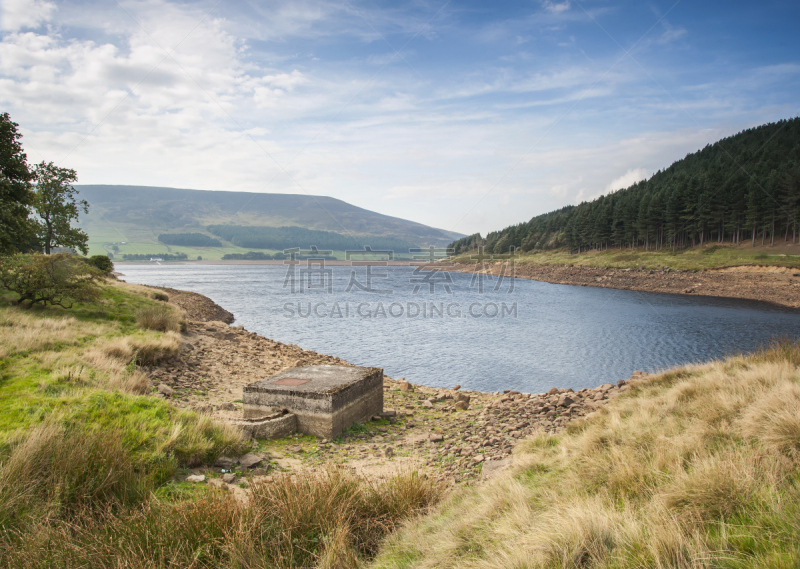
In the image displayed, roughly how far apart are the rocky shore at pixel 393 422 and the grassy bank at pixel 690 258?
48.6 meters

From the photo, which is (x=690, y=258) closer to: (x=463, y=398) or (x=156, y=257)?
(x=463, y=398)

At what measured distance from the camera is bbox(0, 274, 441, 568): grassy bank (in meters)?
4.00

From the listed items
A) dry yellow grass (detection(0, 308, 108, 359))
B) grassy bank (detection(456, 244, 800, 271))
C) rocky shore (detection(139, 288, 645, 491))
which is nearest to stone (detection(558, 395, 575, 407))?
rocky shore (detection(139, 288, 645, 491))

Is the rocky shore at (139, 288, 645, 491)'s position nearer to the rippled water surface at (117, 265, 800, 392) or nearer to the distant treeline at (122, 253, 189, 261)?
the rippled water surface at (117, 265, 800, 392)

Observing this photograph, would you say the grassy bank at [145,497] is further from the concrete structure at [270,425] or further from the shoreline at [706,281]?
the shoreline at [706,281]

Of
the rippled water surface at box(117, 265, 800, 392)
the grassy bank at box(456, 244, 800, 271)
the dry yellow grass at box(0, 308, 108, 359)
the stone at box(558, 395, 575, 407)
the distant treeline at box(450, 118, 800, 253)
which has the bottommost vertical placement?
the rippled water surface at box(117, 265, 800, 392)

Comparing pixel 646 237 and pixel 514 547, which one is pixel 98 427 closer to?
pixel 514 547

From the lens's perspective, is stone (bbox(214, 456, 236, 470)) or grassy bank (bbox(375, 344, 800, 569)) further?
stone (bbox(214, 456, 236, 470))

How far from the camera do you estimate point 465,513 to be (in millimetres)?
5254

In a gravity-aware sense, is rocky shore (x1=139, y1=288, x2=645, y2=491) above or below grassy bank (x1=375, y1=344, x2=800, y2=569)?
below

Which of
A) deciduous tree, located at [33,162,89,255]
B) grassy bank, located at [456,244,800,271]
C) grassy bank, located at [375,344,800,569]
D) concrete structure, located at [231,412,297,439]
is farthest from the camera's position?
grassy bank, located at [456,244,800,271]

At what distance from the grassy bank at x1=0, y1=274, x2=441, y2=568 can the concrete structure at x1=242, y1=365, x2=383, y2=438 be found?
2029mm

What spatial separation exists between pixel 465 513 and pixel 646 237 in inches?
3204

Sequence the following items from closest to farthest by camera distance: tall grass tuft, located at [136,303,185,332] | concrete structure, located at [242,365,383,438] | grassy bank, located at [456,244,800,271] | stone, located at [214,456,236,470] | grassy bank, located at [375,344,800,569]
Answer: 1. grassy bank, located at [375,344,800,569]
2. stone, located at [214,456,236,470]
3. concrete structure, located at [242,365,383,438]
4. tall grass tuft, located at [136,303,185,332]
5. grassy bank, located at [456,244,800,271]
